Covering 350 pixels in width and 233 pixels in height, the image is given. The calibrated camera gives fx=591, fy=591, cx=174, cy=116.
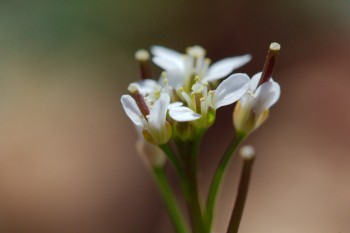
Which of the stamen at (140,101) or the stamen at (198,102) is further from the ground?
the stamen at (140,101)

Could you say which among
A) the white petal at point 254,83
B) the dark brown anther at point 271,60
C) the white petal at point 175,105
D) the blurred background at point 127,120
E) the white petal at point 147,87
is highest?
the dark brown anther at point 271,60

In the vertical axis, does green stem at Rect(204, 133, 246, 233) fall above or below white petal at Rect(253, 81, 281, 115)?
below

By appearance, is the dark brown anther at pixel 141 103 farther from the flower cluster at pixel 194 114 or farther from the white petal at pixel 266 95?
the white petal at pixel 266 95

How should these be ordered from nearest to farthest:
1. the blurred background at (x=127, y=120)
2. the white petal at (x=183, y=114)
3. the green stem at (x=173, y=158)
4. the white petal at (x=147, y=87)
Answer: the white petal at (x=183, y=114) → the green stem at (x=173, y=158) → the white petal at (x=147, y=87) → the blurred background at (x=127, y=120)

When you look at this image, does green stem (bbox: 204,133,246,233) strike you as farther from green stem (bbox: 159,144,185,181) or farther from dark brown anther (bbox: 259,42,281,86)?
dark brown anther (bbox: 259,42,281,86)

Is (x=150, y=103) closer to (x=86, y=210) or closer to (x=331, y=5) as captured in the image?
(x=86, y=210)

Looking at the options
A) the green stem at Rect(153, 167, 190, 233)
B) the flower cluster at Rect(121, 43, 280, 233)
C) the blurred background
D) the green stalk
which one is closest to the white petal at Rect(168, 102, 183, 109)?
the flower cluster at Rect(121, 43, 280, 233)

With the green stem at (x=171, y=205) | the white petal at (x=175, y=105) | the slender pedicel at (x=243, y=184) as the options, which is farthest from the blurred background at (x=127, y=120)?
the white petal at (x=175, y=105)
